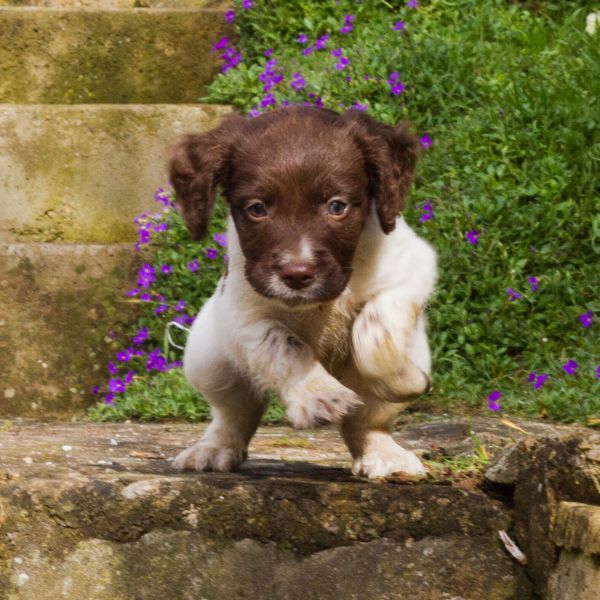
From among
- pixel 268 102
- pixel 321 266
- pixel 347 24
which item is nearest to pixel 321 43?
pixel 347 24

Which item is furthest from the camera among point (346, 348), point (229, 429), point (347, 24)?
Answer: point (347, 24)

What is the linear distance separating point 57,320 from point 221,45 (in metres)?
2.21

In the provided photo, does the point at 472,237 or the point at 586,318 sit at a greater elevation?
the point at 472,237

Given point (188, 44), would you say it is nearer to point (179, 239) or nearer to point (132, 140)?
point (132, 140)

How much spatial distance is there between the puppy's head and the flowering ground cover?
6.14ft

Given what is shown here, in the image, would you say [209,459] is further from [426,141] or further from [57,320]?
[426,141]

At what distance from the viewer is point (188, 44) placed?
7469mm

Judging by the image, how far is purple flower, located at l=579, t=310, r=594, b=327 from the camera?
5555 mm

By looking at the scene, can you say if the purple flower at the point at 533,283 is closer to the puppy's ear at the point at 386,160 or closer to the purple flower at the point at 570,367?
the purple flower at the point at 570,367

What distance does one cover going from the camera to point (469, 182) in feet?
20.3

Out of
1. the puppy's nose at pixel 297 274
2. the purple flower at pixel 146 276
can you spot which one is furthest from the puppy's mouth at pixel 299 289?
the purple flower at pixel 146 276

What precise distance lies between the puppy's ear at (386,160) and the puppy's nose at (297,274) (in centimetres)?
38

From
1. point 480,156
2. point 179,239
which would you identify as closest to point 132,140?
point 179,239

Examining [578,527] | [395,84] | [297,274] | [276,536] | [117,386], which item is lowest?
[117,386]
